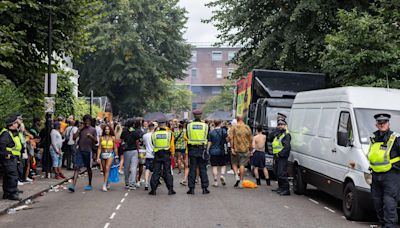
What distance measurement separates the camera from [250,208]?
12484 mm

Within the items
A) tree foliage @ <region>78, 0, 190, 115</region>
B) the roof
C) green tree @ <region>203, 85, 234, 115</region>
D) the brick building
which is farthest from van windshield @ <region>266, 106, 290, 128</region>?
the brick building

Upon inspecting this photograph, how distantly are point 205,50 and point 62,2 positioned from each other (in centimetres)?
8618

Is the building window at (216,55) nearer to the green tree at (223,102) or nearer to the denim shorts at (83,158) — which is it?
the green tree at (223,102)

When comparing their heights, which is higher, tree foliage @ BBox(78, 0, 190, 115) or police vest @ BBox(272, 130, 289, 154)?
tree foliage @ BBox(78, 0, 190, 115)

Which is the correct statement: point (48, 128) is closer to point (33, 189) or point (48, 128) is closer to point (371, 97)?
point (33, 189)

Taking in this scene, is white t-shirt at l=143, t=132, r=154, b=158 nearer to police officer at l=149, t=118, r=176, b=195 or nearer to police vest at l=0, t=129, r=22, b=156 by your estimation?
police officer at l=149, t=118, r=176, b=195

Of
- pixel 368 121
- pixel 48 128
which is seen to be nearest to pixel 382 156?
pixel 368 121

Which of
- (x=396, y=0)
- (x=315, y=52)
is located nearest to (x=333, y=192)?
(x=396, y=0)

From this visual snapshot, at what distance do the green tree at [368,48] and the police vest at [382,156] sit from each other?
8474 millimetres

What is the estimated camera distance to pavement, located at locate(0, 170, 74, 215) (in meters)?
12.6

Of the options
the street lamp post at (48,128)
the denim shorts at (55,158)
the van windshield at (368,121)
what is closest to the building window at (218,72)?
the street lamp post at (48,128)

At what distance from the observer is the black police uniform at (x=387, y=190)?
973cm

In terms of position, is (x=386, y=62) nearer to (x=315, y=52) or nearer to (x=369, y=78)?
(x=369, y=78)

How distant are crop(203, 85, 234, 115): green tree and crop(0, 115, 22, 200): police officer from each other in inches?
2363
